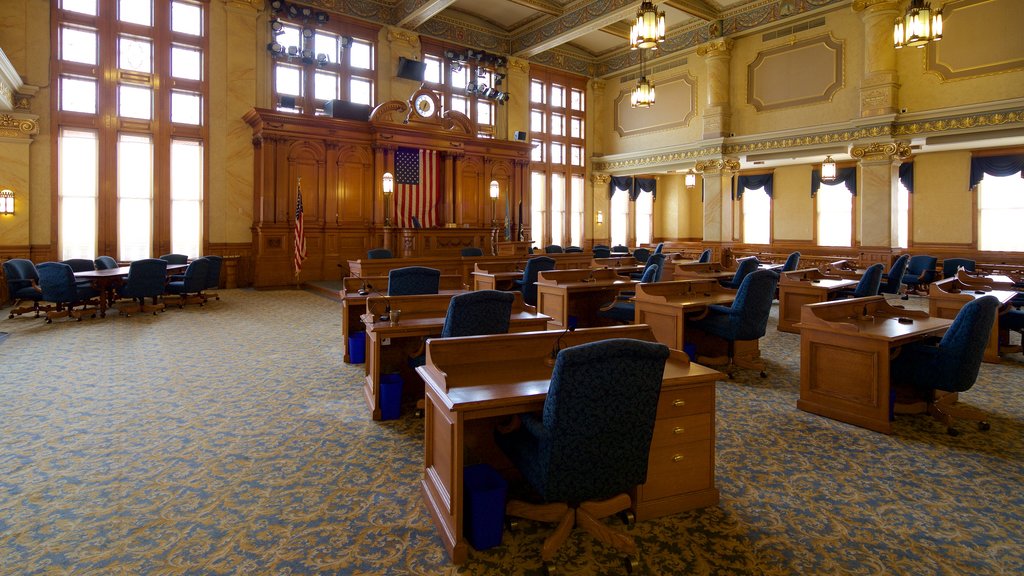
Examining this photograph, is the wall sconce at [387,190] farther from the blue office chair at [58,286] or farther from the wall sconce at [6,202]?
the wall sconce at [6,202]

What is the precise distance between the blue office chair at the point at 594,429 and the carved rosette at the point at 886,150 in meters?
12.3

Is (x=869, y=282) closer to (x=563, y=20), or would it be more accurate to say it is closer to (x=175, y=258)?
(x=563, y=20)

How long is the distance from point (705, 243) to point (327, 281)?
9947 mm

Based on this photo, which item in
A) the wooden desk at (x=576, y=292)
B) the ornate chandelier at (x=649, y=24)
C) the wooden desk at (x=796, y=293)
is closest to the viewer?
the ornate chandelier at (x=649, y=24)

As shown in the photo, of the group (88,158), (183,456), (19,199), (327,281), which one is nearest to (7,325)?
(19,199)

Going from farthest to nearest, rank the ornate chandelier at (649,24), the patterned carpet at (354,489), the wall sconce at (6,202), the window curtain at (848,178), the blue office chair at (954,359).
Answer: the window curtain at (848,178)
the wall sconce at (6,202)
the ornate chandelier at (649,24)
the blue office chair at (954,359)
the patterned carpet at (354,489)

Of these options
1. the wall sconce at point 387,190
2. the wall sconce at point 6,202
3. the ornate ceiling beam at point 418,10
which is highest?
the ornate ceiling beam at point 418,10

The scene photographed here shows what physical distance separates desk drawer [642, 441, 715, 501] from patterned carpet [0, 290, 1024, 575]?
14 centimetres

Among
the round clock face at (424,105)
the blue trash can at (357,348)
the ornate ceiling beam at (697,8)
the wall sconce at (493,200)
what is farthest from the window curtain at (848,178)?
the blue trash can at (357,348)

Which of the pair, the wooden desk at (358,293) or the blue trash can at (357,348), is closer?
the blue trash can at (357,348)

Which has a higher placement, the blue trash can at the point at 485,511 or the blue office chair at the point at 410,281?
the blue office chair at the point at 410,281

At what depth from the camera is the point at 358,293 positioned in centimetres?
600

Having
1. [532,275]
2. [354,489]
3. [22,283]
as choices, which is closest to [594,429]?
[354,489]

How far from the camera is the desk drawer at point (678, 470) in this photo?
2.65 metres
